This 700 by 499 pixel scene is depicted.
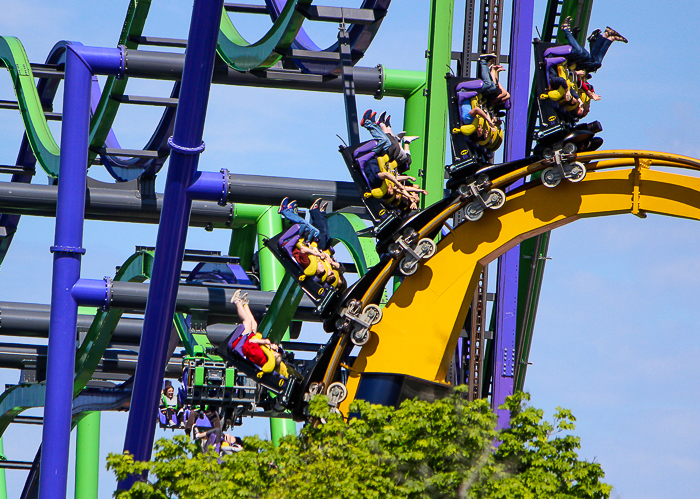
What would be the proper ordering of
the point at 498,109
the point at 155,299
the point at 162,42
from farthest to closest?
the point at 162,42, the point at 155,299, the point at 498,109

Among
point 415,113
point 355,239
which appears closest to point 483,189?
point 355,239

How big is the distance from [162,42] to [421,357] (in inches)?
428

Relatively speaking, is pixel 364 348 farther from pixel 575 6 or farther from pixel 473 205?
pixel 575 6

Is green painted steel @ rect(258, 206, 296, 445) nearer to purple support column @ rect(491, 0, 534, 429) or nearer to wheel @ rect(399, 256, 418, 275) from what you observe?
purple support column @ rect(491, 0, 534, 429)

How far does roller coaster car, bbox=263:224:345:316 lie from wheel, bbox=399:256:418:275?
0.85 meters

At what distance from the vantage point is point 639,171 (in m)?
12.9

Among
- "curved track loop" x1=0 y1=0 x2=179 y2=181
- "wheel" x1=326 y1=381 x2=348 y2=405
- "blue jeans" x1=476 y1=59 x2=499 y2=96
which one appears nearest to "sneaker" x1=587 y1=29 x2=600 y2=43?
"blue jeans" x1=476 y1=59 x2=499 y2=96

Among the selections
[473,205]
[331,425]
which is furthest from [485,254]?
[331,425]

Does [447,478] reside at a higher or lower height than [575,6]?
lower

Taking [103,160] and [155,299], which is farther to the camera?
[103,160]

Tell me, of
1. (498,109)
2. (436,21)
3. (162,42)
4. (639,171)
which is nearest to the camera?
(639,171)

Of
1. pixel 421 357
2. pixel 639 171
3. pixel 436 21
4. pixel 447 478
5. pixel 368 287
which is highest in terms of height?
pixel 436 21

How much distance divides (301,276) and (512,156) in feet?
18.9

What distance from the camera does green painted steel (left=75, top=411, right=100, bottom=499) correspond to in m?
28.8
